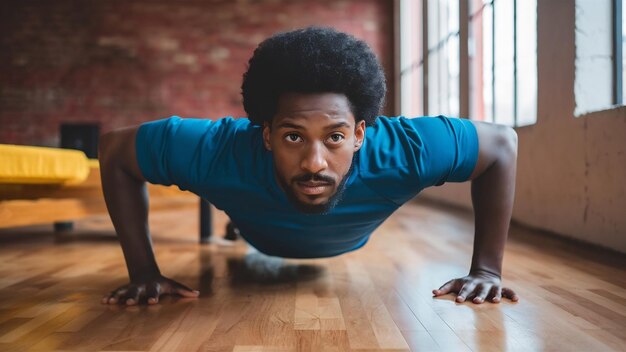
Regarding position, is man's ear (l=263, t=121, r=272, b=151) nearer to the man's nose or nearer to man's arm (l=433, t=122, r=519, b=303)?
the man's nose

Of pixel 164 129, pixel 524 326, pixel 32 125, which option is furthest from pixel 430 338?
pixel 32 125

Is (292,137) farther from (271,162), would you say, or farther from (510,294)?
(510,294)

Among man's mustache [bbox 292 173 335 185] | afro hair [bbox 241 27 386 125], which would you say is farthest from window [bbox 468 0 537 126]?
man's mustache [bbox 292 173 335 185]

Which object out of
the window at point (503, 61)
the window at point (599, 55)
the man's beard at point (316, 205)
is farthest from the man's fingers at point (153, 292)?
the window at point (503, 61)

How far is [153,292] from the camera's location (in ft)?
5.06

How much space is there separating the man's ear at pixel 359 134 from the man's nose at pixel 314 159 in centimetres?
15

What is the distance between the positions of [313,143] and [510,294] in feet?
2.33

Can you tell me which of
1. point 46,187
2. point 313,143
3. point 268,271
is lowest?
point 268,271

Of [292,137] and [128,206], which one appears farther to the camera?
[128,206]

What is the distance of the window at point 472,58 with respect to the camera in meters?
3.54

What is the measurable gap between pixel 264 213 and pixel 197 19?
6.02 metres

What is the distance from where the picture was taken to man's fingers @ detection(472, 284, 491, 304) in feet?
4.88

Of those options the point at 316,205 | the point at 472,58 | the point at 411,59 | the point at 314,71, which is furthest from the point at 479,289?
the point at 411,59

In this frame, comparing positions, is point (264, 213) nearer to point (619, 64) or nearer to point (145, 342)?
point (145, 342)
